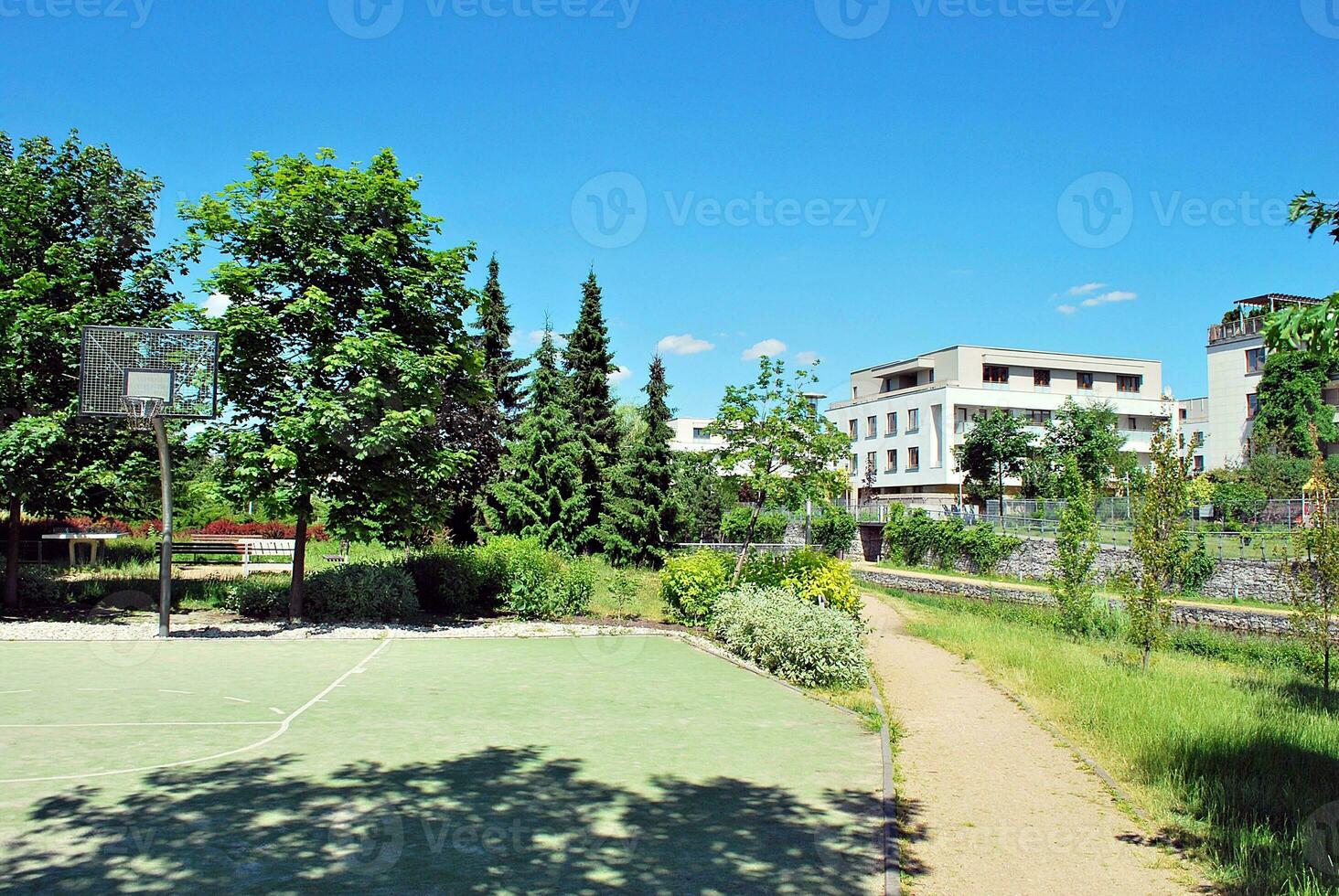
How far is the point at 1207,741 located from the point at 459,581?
53.4ft

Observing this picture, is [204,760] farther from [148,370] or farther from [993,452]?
[993,452]

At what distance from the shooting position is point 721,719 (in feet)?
38.5

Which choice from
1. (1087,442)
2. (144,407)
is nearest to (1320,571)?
(144,407)

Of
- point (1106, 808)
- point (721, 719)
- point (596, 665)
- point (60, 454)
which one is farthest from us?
point (60, 454)

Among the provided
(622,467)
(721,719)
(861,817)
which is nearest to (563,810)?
(861,817)

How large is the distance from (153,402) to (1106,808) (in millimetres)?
17140

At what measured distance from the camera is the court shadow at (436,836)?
6.32 m

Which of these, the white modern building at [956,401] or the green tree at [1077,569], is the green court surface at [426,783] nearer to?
the green tree at [1077,569]

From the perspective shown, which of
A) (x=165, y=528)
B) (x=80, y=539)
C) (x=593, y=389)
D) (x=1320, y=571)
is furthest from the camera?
(x=593, y=389)

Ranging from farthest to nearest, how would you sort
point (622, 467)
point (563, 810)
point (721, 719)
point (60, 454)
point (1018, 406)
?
point (1018, 406), point (622, 467), point (60, 454), point (721, 719), point (563, 810)

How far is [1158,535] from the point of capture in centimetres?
1706

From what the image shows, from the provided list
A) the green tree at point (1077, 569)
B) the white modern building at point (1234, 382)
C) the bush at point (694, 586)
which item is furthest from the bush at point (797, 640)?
the white modern building at point (1234, 382)

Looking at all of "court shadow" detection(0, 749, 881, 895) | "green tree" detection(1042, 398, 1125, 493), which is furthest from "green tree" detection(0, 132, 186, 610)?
"green tree" detection(1042, 398, 1125, 493)

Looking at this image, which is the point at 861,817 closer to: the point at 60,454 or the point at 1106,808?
the point at 1106,808
